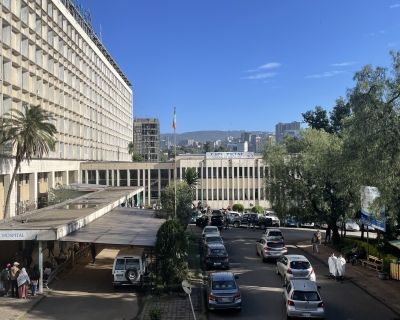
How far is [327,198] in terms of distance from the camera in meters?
34.8

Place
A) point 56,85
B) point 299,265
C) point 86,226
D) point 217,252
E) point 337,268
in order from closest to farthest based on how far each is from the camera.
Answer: point 299,265
point 337,268
point 86,226
point 217,252
point 56,85

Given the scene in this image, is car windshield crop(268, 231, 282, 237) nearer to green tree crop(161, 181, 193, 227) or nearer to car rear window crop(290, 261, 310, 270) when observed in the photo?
green tree crop(161, 181, 193, 227)

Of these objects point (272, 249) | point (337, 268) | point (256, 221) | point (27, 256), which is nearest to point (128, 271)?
point (27, 256)

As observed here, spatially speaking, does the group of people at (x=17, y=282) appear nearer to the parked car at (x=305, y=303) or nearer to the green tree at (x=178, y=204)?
the parked car at (x=305, y=303)

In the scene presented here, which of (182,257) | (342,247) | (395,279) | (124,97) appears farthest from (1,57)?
(124,97)

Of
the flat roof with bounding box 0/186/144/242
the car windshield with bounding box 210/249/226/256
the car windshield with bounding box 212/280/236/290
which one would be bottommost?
the car windshield with bounding box 210/249/226/256

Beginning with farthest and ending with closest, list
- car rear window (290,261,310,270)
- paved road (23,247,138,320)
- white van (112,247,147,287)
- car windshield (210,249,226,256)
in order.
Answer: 1. car windshield (210,249,226,256)
2. car rear window (290,261,310,270)
3. white van (112,247,147,287)
4. paved road (23,247,138,320)

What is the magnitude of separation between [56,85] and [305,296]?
50.1 metres

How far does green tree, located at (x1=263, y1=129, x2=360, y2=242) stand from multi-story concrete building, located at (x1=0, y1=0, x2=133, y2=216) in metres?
26.3

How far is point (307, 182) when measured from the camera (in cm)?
3625

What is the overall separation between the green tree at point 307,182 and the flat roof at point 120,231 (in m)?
11.9

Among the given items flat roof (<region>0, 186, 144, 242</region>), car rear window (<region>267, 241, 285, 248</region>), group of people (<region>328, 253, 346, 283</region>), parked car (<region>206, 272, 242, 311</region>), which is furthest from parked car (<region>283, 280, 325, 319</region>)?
car rear window (<region>267, 241, 285, 248</region>)

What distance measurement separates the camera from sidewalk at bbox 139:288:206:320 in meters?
17.6

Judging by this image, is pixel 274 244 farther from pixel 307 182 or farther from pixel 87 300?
pixel 87 300
